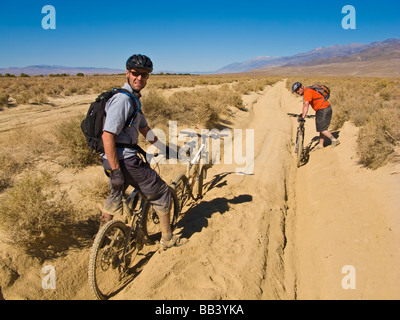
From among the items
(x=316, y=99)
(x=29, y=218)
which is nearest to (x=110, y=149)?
(x=29, y=218)

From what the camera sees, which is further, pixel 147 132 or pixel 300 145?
pixel 300 145

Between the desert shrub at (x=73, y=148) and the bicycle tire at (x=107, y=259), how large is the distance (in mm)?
3027

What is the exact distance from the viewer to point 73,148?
18.3 feet

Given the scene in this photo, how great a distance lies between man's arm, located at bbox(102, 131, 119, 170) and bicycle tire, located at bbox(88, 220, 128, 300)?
0.70 m

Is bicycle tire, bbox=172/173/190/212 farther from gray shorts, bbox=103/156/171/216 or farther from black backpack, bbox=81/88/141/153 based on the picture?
black backpack, bbox=81/88/141/153

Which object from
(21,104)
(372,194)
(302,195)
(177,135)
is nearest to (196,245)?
(302,195)

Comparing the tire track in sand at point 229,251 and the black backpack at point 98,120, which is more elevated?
the black backpack at point 98,120

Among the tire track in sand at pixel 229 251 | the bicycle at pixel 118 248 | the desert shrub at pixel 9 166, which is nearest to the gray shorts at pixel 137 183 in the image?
the bicycle at pixel 118 248

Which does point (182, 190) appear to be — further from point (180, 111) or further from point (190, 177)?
point (180, 111)

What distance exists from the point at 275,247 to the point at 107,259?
93.3 inches

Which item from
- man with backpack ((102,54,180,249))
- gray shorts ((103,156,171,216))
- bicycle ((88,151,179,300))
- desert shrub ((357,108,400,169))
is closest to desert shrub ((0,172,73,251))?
bicycle ((88,151,179,300))

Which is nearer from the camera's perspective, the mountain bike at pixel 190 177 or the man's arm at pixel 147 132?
the man's arm at pixel 147 132

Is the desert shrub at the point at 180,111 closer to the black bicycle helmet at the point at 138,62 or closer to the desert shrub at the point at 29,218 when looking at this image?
the desert shrub at the point at 29,218

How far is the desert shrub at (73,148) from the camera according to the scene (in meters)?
5.34
